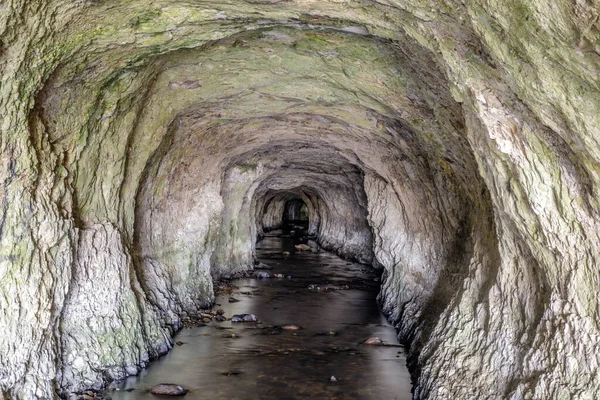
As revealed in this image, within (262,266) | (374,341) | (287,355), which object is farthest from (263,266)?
(287,355)

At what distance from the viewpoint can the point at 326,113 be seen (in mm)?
12203

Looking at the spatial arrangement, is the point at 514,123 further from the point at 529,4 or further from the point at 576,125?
the point at 529,4

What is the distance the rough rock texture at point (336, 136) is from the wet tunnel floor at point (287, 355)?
0.49 metres

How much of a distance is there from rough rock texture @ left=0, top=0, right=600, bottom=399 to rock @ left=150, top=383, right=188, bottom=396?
2.36 ft

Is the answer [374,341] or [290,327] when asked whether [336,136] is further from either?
[374,341]

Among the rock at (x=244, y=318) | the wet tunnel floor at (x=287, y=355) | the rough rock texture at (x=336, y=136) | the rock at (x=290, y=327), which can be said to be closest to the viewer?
the rough rock texture at (x=336, y=136)

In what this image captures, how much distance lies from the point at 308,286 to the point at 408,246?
5.67 meters

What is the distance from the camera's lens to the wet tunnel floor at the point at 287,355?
953 cm

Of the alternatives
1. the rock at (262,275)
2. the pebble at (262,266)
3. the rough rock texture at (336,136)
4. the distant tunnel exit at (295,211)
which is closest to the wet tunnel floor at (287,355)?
the rough rock texture at (336,136)

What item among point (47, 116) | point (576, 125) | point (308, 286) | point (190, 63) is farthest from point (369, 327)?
point (576, 125)

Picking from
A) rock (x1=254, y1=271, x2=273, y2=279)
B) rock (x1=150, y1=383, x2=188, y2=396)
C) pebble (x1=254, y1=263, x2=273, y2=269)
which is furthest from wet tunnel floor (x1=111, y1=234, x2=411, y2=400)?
pebble (x1=254, y1=263, x2=273, y2=269)

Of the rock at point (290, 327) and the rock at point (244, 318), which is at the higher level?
the rock at point (244, 318)

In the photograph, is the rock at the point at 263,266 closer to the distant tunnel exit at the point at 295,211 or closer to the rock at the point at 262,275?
the rock at the point at 262,275

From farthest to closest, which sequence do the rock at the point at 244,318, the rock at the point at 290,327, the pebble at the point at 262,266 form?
the pebble at the point at 262,266, the rock at the point at 244,318, the rock at the point at 290,327
